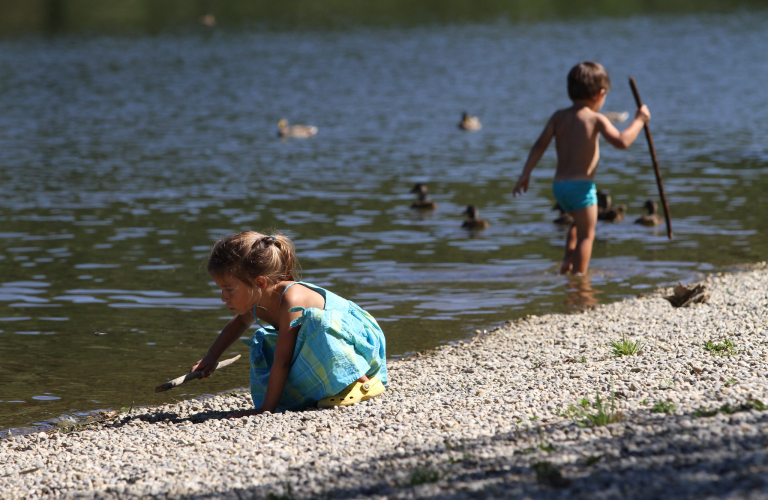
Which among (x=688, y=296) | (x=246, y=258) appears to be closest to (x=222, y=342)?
(x=246, y=258)

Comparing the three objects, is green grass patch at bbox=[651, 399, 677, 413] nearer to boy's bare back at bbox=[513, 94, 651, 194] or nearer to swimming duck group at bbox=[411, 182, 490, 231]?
boy's bare back at bbox=[513, 94, 651, 194]

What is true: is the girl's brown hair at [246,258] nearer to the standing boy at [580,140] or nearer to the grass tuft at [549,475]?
the grass tuft at [549,475]

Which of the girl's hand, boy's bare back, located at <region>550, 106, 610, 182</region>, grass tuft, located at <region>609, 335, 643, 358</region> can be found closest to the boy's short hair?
boy's bare back, located at <region>550, 106, 610, 182</region>

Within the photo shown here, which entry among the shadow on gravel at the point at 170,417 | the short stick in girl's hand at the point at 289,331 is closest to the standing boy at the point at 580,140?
the short stick in girl's hand at the point at 289,331

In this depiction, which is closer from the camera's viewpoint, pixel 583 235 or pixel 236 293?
pixel 236 293

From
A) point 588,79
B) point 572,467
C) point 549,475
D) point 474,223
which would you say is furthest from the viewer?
point 474,223

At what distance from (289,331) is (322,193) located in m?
11.9

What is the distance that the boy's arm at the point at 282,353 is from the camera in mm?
5785

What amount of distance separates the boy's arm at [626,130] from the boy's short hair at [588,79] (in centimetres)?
34

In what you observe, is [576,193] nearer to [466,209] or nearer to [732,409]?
[466,209]

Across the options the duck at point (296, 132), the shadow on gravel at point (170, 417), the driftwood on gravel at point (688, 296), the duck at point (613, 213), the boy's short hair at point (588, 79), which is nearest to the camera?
the shadow on gravel at point (170, 417)

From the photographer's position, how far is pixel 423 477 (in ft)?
13.5

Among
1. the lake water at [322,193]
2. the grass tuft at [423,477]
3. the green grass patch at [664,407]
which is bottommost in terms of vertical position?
the lake water at [322,193]

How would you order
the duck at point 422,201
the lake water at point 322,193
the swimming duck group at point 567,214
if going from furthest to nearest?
1. the duck at point 422,201
2. the swimming duck group at point 567,214
3. the lake water at point 322,193
